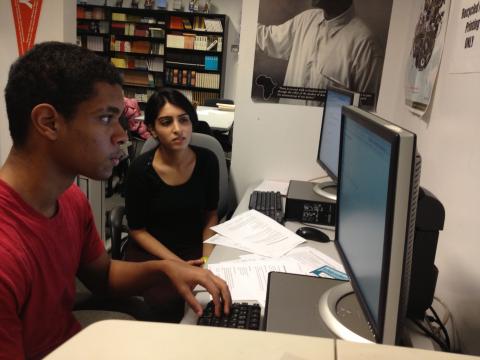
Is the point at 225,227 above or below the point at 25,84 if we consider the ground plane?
below

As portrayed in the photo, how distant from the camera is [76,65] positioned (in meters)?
0.90

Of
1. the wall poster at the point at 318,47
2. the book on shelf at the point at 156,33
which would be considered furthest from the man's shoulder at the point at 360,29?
the book on shelf at the point at 156,33

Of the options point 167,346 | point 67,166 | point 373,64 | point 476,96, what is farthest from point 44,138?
point 373,64

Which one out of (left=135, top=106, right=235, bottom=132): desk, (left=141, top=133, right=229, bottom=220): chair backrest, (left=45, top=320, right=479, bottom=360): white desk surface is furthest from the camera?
(left=135, top=106, right=235, bottom=132): desk

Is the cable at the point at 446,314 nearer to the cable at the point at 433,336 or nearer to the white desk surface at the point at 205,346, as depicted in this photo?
the cable at the point at 433,336

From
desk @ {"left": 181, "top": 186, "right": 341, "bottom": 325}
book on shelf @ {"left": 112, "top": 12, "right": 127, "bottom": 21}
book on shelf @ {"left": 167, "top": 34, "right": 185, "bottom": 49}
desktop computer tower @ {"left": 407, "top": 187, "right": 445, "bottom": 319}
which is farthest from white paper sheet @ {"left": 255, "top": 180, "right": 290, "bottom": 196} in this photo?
book on shelf @ {"left": 112, "top": 12, "right": 127, "bottom": 21}

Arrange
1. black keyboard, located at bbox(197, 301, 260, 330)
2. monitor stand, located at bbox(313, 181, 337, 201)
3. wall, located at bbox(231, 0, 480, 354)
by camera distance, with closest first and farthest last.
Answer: black keyboard, located at bbox(197, 301, 260, 330) < wall, located at bbox(231, 0, 480, 354) < monitor stand, located at bbox(313, 181, 337, 201)

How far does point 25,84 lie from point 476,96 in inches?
43.6

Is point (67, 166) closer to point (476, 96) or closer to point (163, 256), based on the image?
point (163, 256)

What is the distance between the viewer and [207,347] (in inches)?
18.9

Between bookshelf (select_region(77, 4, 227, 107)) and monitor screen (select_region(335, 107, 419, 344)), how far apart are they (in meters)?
6.14

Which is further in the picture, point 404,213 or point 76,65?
point 76,65

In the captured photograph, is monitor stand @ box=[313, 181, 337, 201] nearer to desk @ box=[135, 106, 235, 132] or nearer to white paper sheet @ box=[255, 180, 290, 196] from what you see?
white paper sheet @ box=[255, 180, 290, 196]

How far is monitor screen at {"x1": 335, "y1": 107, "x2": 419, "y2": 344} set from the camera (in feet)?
1.87
